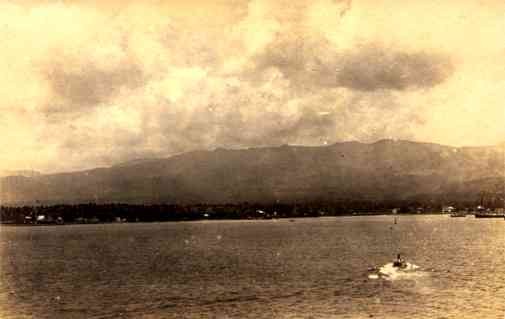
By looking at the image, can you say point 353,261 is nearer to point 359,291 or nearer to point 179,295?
point 359,291

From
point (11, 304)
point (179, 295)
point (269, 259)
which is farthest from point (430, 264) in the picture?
point (11, 304)

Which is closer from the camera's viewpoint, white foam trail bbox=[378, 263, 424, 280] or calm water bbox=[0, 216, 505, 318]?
calm water bbox=[0, 216, 505, 318]

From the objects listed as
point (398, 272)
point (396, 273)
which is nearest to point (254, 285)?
point (396, 273)

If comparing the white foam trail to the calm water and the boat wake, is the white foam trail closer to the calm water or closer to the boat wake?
the boat wake

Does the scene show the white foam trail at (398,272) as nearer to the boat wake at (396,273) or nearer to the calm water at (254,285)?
the boat wake at (396,273)

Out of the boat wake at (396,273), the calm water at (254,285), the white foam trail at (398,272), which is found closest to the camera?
the calm water at (254,285)

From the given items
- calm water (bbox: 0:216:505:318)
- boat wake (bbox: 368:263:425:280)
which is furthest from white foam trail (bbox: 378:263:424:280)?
calm water (bbox: 0:216:505:318)

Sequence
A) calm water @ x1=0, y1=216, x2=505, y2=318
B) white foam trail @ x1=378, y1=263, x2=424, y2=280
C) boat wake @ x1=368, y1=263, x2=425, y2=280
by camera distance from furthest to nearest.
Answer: white foam trail @ x1=378, y1=263, x2=424, y2=280
boat wake @ x1=368, y1=263, x2=425, y2=280
calm water @ x1=0, y1=216, x2=505, y2=318

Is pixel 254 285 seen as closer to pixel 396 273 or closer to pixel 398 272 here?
pixel 396 273

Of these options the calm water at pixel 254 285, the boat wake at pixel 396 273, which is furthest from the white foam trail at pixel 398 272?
the calm water at pixel 254 285
